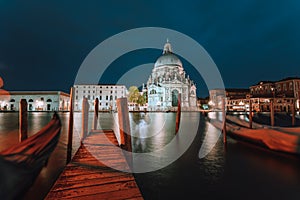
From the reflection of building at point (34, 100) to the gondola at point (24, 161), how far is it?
156 ft

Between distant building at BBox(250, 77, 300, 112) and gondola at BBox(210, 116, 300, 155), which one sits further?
distant building at BBox(250, 77, 300, 112)

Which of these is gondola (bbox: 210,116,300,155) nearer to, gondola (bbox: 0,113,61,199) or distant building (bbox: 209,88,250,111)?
gondola (bbox: 0,113,61,199)

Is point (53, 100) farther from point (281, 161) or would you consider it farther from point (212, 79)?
point (212, 79)

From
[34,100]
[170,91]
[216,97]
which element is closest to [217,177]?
[170,91]

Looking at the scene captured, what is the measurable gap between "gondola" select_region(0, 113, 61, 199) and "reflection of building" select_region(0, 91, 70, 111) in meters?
47.6

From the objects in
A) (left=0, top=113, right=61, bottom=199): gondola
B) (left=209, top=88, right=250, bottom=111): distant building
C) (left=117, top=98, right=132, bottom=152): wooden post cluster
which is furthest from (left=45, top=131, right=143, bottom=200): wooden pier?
(left=209, top=88, right=250, bottom=111): distant building

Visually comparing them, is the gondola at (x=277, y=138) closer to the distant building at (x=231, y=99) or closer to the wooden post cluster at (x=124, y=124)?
the wooden post cluster at (x=124, y=124)

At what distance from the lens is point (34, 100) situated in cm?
4319

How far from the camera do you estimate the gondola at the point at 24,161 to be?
1.07 metres

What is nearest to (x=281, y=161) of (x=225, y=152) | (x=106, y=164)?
(x=225, y=152)

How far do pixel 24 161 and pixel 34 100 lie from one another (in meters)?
51.9

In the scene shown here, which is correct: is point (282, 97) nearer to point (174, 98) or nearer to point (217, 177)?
point (174, 98)

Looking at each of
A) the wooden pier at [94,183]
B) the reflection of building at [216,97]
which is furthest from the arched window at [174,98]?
the wooden pier at [94,183]

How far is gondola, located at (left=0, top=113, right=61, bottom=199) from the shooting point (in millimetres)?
1073
